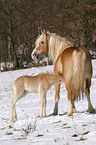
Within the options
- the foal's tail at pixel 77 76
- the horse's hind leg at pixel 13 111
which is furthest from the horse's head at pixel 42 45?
the horse's hind leg at pixel 13 111

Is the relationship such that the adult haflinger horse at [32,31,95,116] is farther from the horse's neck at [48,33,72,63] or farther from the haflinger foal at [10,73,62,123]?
the horse's neck at [48,33,72,63]

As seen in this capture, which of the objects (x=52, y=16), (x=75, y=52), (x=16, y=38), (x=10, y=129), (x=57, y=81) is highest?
(x=52, y=16)

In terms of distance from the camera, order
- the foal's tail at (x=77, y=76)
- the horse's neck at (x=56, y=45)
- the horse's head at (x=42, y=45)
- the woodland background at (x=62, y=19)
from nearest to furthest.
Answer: the foal's tail at (x=77, y=76)
the horse's neck at (x=56, y=45)
the horse's head at (x=42, y=45)
the woodland background at (x=62, y=19)

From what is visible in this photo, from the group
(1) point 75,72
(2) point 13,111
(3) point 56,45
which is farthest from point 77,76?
(2) point 13,111

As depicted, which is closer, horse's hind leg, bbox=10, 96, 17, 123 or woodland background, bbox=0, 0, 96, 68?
horse's hind leg, bbox=10, 96, 17, 123

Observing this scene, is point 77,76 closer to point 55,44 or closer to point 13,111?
point 55,44

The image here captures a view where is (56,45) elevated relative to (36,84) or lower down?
elevated

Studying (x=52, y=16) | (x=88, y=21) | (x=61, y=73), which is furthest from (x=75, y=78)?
(x=52, y=16)

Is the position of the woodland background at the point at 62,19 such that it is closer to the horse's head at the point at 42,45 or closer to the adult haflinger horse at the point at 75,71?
the horse's head at the point at 42,45

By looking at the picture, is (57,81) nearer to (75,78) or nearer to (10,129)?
Answer: (75,78)

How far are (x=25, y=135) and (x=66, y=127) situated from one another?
1.00 metres

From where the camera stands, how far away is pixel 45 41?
8.02 metres

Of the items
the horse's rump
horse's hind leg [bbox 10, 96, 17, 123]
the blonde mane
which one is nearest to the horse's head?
the blonde mane

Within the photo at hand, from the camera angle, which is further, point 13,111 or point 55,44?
point 55,44
